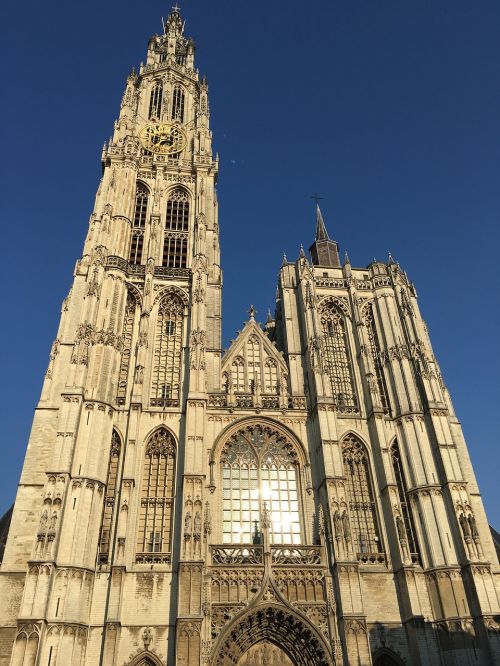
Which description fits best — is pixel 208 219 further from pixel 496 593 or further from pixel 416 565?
pixel 496 593

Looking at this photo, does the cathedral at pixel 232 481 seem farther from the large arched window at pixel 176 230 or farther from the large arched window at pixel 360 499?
the large arched window at pixel 176 230

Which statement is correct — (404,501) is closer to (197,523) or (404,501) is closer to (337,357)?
(337,357)

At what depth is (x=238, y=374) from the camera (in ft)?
96.5

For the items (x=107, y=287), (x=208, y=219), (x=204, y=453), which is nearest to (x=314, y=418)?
(x=204, y=453)

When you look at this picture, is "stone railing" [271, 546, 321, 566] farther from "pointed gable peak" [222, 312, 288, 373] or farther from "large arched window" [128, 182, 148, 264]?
"large arched window" [128, 182, 148, 264]

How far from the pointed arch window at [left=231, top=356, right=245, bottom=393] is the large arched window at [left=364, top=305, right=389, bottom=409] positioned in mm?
6956

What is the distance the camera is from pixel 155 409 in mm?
26734

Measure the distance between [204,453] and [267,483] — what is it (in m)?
3.50

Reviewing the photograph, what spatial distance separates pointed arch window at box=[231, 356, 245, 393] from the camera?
94.3ft

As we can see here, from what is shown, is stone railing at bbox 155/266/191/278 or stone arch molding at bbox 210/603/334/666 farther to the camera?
stone railing at bbox 155/266/191/278

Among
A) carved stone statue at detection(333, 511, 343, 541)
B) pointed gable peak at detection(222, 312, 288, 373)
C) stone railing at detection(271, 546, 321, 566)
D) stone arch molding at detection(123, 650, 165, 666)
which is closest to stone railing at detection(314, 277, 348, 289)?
pointed gable peak at detection(222, 312, 288, 373)

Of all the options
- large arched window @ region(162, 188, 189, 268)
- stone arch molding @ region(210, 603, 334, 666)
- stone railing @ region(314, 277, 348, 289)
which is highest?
large arched window @ region(162, 188, 189, 268)

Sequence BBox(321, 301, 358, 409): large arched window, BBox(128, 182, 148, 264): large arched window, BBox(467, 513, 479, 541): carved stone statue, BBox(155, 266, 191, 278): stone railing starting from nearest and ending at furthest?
1. BBox(467, 513, 479, 541): carved stone statue
2. BBox(321, 301, 358, 409): large arched window
3. BBox(155, 266, 191, 278): stone railing
4. BBox(128, 182, 148, 264): large arched window

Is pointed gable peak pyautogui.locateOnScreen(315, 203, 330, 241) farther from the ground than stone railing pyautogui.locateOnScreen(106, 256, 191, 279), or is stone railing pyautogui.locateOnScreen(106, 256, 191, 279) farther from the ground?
pointed gable peak pyautogui.locateOnScreen(315, 203, 330, 241)
